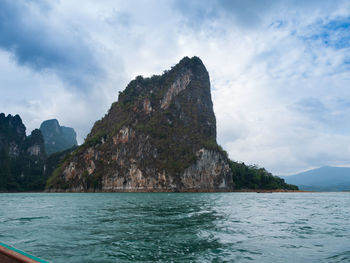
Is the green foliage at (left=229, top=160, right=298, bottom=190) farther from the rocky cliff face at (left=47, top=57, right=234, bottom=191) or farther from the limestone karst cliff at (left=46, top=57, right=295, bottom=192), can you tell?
the rocky cliff face at (left=47, top=57, right=234, bottom=191)

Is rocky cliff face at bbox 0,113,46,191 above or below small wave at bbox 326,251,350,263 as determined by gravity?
above

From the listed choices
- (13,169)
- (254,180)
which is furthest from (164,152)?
(13,169)

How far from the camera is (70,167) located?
146 m

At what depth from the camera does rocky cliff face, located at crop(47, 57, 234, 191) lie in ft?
432

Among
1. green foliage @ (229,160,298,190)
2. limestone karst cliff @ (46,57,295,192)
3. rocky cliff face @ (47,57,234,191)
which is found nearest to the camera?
rocky cliff face @ (47,57,234,191)

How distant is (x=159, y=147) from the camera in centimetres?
14438

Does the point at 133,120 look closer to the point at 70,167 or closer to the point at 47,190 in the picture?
the point at 70,167

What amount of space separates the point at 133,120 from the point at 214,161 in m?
57.0

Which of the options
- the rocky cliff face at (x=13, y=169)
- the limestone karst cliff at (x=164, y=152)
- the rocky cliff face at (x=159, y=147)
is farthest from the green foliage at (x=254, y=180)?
the rocky cliff face at (x=13, y=169)

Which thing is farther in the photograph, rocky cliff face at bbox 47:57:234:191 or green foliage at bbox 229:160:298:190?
green foliage at bbox 229:160:298:190

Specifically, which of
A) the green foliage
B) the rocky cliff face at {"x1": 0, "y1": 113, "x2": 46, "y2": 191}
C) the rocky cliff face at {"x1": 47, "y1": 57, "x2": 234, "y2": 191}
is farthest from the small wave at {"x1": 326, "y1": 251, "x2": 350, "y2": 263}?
the rocky cliff face at {"x1": 0, "y1": 113, "x2": 46, "y2": 191}

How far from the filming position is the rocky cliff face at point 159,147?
131750 mm

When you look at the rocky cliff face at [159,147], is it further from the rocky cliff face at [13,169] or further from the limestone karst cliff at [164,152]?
the rocky cliff face at [13,169]

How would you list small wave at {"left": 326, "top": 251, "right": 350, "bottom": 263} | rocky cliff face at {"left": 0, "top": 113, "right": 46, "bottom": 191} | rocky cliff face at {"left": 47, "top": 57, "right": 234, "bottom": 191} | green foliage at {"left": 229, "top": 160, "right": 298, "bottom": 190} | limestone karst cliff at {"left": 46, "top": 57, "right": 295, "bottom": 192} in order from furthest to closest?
rocky cliff face at {"left": 0, "top": 113, "right": 46, "bottom": 191}
green foliage at {"left": 229, "top": 160, "right": 298, "bottom": 190}
limestone karst cliff at {"left": 46, "top": 57, "right": 295, "bottom": 192}
rocky cliff face at {"left": 47, "top": 57, "right": 234, "bottom": 191}
small wave at {"left": 326, "top": 251, "right": 350, "bottom": 263}
